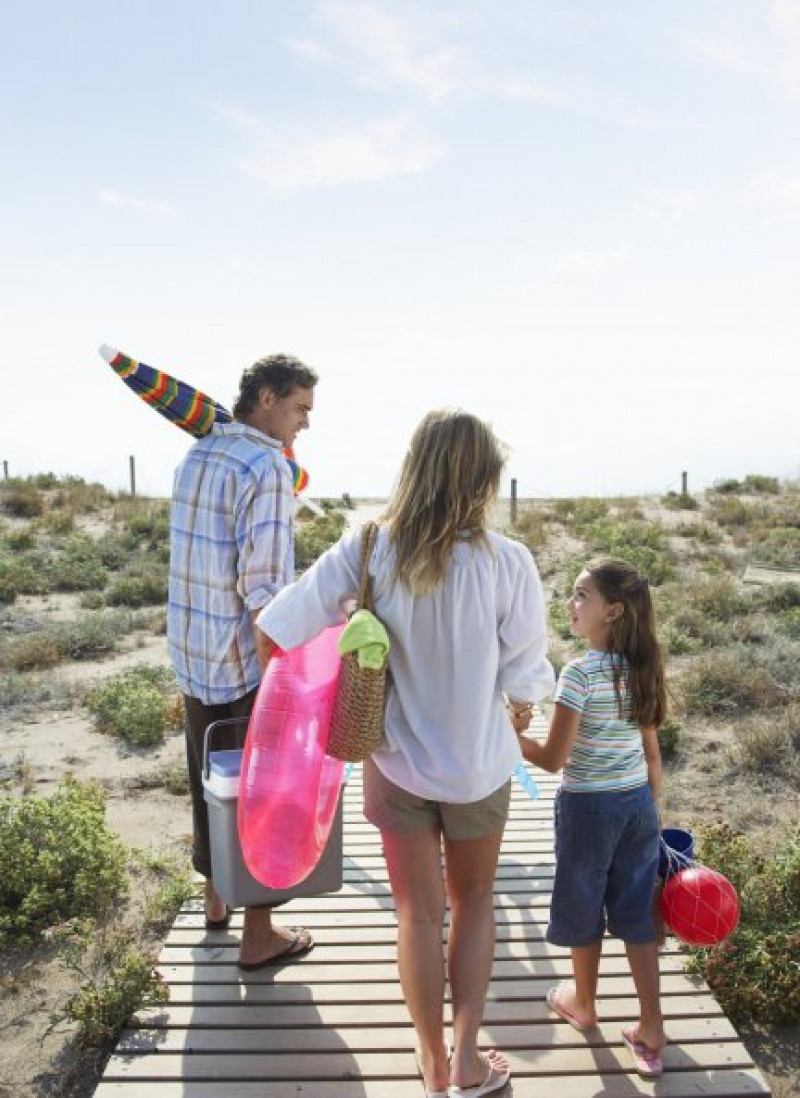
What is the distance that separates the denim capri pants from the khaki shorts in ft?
1.38

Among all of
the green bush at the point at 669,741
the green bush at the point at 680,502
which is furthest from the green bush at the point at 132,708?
the green bush at the point at 680,502

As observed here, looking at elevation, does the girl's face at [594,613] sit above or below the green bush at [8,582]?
above

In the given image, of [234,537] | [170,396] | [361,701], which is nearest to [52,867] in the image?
[234,537]

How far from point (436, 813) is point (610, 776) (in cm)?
61

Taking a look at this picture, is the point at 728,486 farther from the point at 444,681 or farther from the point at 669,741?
the point at 444,681

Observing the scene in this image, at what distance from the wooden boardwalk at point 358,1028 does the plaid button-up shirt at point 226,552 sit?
1054mm

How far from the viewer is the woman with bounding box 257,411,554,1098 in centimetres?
233

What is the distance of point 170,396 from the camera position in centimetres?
328

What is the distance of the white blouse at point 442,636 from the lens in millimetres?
2379

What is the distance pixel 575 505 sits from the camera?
68.8 feet

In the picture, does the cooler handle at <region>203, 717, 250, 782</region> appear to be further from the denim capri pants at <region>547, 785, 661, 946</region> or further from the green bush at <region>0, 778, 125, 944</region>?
the green bush at <region>0, 778, 125, 944</region>

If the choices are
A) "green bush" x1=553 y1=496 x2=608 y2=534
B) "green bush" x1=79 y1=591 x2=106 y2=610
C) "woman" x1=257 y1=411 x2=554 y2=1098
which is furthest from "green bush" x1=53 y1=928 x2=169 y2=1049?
"green bush" x1=553 y1=496 x2=608 y2=534

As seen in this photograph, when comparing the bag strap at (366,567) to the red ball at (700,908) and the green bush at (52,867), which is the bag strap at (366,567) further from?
the green bush at (52,867)

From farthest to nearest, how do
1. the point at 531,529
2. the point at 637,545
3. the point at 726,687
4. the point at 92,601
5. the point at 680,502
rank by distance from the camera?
the point at 680,502 < the point at 531,529 < the point at 637,545 < the point at 92,601 < the point at 726,687
